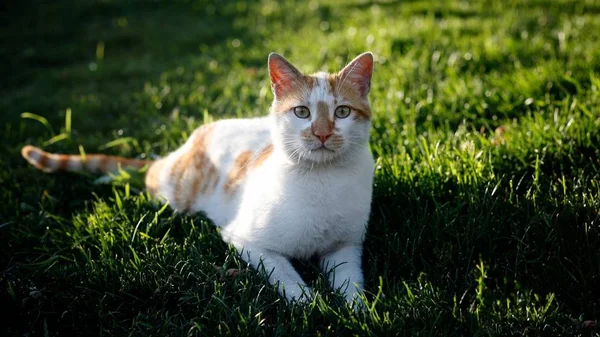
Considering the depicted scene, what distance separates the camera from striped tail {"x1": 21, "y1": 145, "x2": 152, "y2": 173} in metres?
3.62

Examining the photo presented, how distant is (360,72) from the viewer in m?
2.57

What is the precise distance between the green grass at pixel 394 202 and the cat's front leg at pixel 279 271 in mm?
53

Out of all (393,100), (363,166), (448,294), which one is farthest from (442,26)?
(448,294)

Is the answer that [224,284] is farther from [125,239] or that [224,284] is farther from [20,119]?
[20,119]

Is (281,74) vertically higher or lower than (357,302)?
higher

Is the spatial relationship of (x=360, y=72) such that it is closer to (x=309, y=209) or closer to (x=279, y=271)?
(x=309, y=209)

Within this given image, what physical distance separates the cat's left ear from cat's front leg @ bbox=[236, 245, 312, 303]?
2.83ft

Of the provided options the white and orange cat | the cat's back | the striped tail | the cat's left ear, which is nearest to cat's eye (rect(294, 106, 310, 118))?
the white and orange cat

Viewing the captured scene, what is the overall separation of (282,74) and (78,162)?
1786 mm

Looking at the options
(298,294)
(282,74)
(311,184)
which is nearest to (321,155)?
(311,184)

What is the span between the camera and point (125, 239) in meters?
2.71

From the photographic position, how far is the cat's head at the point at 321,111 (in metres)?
2.39

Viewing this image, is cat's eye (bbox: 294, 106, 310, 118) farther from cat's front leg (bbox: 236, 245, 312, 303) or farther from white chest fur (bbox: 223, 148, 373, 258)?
cat's front leg (bbox: 236, 245, 312, 303)

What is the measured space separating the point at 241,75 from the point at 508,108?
2.63 metres
